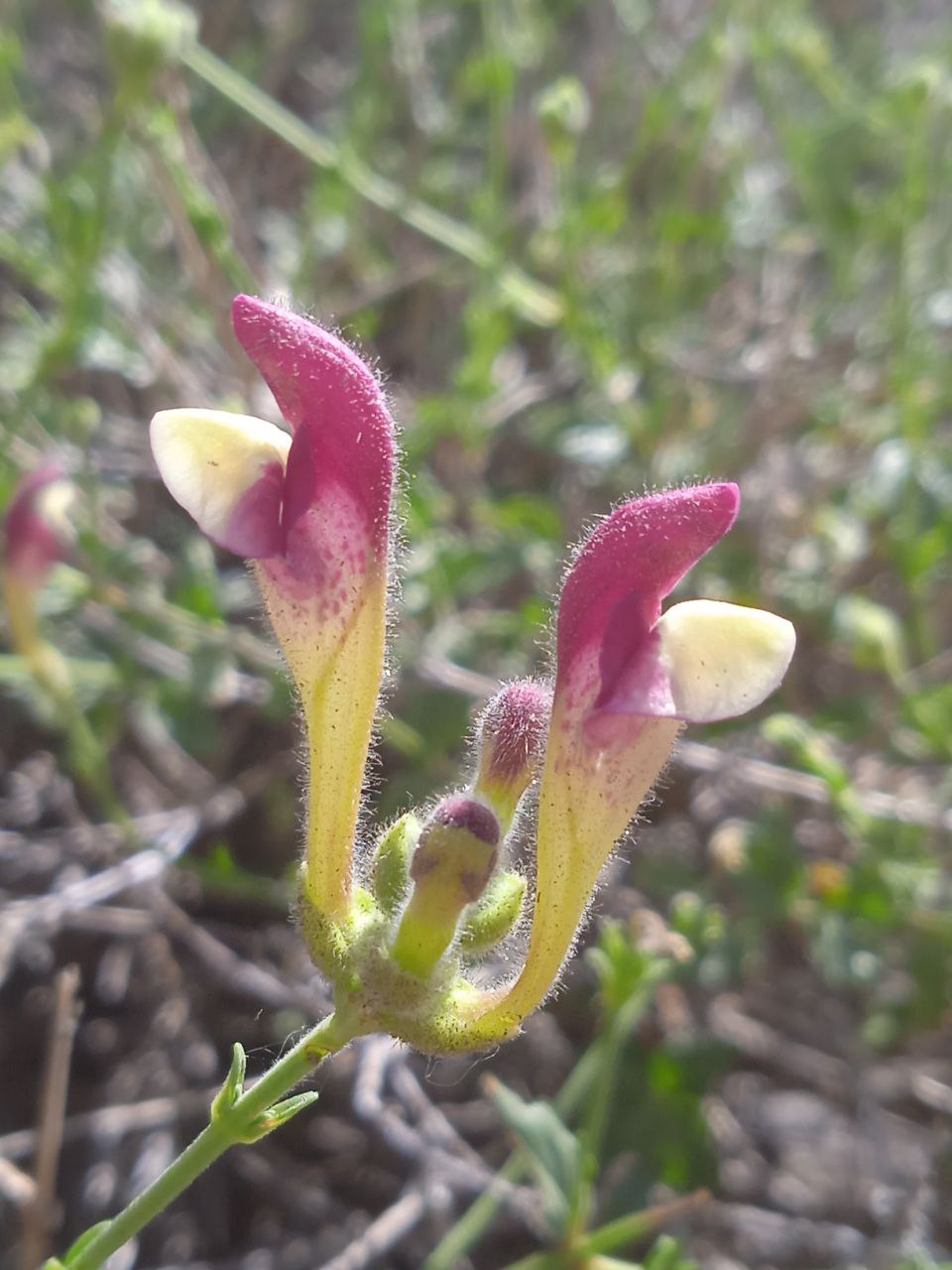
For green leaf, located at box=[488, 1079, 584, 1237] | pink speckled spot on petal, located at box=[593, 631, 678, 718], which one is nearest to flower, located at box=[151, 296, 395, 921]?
pink speckled spot on petal, located at box=[593, 631, 678, 718]

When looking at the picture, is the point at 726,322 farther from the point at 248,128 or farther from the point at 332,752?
the point at 332,752

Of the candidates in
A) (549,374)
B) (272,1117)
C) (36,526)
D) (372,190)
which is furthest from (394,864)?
(549,374)

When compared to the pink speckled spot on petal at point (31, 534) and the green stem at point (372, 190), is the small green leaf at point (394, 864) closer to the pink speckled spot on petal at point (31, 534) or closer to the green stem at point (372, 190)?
the pink speckled spot on petal at point (31, 534)

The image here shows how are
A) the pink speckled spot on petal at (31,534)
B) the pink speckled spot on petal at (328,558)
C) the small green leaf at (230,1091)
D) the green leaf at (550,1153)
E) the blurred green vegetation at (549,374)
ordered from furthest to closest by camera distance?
the blurred green vegetation at (549,374), the pink speckled spot on petal at (31,534), the green leaf at (550,1153), the pink speckled spot on petal at (328,558), the small green leaf at (230,1091)

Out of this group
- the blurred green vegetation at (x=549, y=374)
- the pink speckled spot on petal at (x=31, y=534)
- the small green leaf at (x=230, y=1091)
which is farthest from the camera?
the blurred green vegetation at (x=549, y=374)

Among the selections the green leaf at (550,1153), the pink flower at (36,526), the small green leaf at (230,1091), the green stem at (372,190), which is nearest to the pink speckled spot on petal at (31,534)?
the pink flower at (36,526)

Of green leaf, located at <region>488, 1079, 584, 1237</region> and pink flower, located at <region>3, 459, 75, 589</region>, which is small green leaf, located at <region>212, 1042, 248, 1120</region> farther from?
pink flower, located at <region>3, 459, 75, 589</region>
